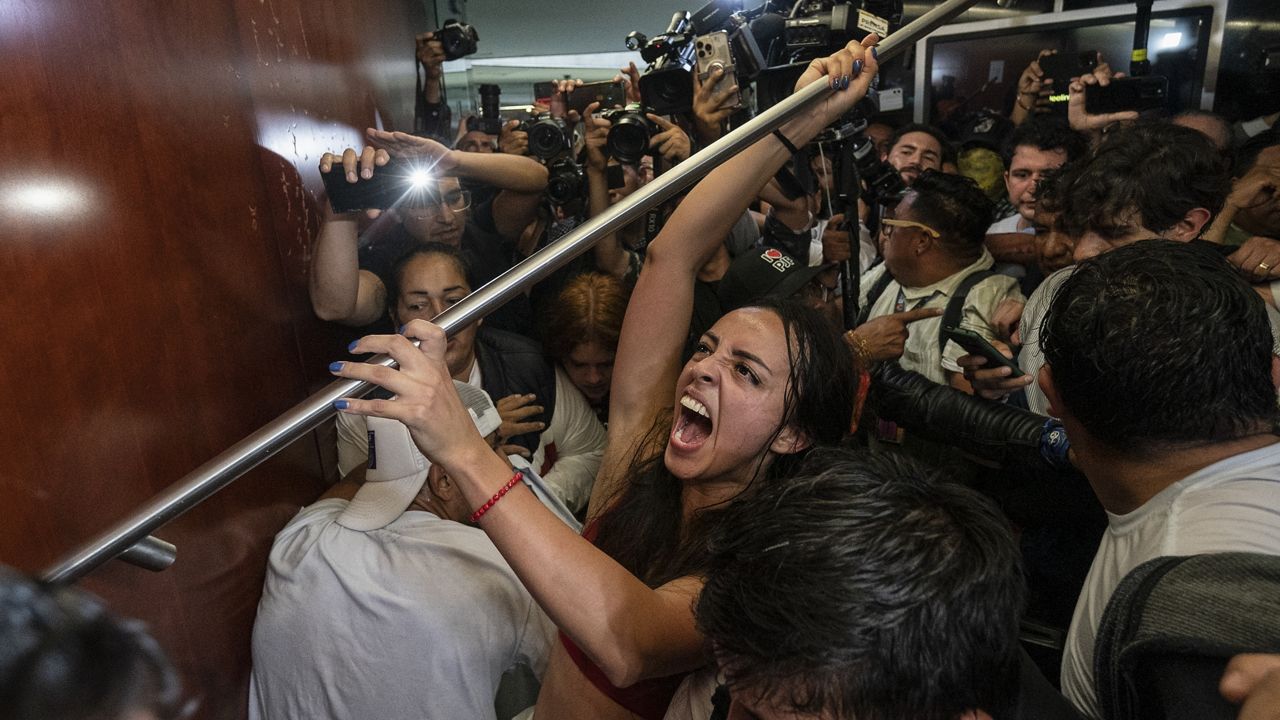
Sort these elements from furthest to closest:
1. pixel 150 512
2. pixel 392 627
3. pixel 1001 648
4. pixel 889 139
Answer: pixel 889 139, pixel 392 627, pixel 150 512, pixel 1001 648

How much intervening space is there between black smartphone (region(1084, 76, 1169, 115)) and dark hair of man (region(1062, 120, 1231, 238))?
1.05 m

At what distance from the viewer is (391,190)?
5.46ft

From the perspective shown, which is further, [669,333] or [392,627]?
[669,333]

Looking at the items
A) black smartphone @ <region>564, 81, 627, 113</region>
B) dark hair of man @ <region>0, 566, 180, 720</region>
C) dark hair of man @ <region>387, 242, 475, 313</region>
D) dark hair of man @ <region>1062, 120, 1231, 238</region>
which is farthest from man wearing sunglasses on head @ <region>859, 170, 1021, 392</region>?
dark hair of man @ <region>0, 566, 180, 720</region>

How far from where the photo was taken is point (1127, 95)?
→ 270 cm

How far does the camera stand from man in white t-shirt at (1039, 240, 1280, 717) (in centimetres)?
100

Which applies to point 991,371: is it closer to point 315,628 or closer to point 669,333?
point 669,333

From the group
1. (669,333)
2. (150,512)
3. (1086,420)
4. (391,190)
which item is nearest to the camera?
(150,512)

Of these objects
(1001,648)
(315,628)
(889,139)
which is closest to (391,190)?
(315,628)

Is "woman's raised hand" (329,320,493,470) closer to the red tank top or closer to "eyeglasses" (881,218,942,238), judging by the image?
the red tank top

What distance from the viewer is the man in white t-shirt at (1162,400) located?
A: 1002mm

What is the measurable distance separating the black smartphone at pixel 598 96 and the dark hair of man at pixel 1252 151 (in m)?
1.66

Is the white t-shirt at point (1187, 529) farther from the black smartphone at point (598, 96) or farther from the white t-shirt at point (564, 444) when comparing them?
the black smartphone at point (598, 96)

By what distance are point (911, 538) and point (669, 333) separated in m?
0.84
